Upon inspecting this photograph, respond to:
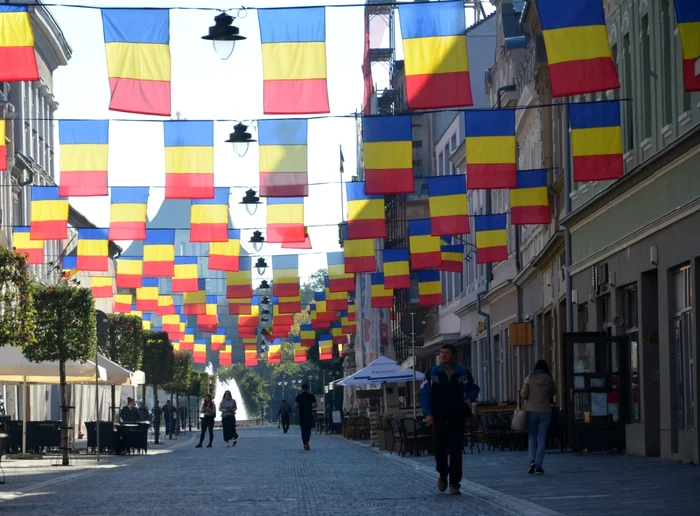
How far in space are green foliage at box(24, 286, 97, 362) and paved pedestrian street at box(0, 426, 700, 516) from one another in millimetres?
4020

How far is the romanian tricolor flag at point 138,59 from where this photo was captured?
21406 millimetres

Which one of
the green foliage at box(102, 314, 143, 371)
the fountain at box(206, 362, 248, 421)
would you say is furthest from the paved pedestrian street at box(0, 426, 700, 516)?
the fountain at box(206, 362, 248, 421)

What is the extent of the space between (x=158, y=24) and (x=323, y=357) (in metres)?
61.6

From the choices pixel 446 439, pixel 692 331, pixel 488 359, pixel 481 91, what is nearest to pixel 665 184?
pixel 692 331

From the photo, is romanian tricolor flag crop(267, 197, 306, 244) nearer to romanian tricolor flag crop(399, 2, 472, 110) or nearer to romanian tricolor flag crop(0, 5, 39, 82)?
romanian tricolor flag crop(399, 2, 472, 110)

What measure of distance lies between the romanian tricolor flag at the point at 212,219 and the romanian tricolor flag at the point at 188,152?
7187 millimetres

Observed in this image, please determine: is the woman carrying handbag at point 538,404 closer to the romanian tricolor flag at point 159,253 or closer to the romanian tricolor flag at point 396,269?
the romanian tricolor flag at point 159,253

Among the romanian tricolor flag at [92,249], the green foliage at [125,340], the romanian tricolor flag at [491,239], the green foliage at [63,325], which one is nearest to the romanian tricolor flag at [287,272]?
the green foliage at [125,340]

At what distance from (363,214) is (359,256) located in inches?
187

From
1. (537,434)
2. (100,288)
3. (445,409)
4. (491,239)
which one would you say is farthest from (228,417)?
(445,409)

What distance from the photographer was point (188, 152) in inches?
1081

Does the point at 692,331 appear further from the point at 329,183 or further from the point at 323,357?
the point at 323,357

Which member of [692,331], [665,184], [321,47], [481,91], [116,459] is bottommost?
[116,459]

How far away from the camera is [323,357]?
82.4 m
